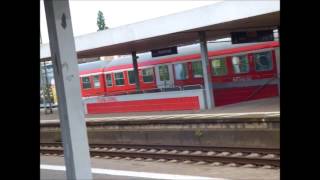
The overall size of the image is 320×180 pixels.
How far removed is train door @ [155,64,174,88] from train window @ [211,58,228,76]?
11.0 ft

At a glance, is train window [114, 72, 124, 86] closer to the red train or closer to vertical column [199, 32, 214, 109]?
the red train

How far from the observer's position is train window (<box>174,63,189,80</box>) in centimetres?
2528

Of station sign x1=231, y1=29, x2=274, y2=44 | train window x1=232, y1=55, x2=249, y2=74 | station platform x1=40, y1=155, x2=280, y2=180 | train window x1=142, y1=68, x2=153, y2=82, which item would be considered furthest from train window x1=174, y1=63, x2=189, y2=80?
station platform x1=40, y1=155, x2=280, y2=180

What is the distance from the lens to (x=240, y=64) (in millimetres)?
22469

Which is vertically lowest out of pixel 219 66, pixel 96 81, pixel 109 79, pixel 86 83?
pixel 86 83

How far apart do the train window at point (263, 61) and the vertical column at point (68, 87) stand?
1717 centimetres

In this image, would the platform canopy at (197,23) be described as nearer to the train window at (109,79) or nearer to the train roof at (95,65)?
the train window at (109,79)

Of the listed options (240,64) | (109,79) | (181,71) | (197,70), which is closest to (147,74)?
(181,71)

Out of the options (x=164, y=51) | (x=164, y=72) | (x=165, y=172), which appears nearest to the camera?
(x=165, y=172)

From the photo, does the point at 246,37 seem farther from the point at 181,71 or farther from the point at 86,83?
the point at 86,83

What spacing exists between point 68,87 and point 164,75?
2208cm
